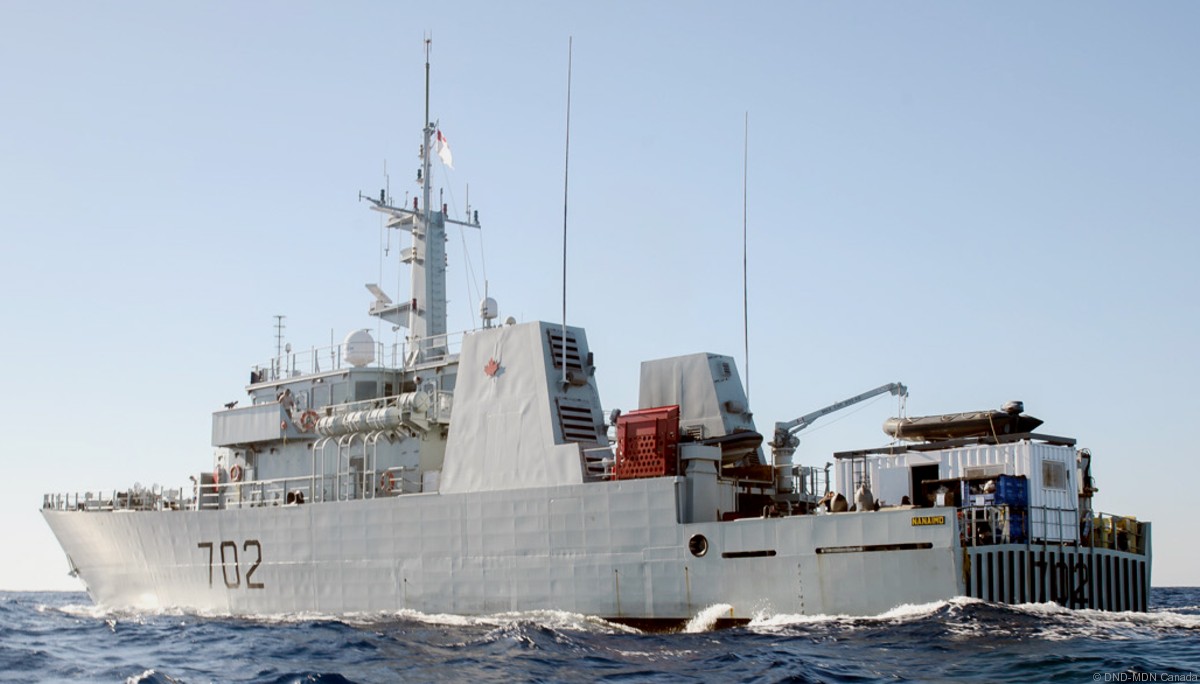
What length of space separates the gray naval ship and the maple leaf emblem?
3 cm

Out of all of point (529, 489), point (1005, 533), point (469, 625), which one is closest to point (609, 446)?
point (529, 489)

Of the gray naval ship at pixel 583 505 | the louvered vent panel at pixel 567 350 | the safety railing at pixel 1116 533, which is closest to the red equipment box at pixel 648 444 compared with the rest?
the gray naval ship at pixel 583 505

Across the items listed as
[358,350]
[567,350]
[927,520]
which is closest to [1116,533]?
[927,520]

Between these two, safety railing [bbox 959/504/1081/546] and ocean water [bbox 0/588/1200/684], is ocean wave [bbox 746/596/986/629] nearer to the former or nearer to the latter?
ocean water [bbox 0/588/1200/684]

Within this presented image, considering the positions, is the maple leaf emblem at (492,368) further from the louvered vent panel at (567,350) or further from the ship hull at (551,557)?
the ship hull at (551,557)

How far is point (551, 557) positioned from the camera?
21.5 metres

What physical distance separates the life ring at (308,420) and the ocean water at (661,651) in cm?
699

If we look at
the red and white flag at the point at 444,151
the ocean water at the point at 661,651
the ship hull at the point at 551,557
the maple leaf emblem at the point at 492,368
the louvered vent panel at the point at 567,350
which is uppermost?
the red and white flag at the point at 444,151

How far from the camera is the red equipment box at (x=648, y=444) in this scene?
819 inches

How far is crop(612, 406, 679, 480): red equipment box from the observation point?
819 inches

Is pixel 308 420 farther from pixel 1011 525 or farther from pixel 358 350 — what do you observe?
pixel 1011 525

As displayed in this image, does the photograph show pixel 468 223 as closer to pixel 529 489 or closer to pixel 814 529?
pixel 529 489

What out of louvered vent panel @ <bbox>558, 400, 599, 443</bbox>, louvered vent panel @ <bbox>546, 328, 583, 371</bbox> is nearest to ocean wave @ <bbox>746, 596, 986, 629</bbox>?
louvered vent panel @ <bbox>558, 400, 599, 443</bbox>

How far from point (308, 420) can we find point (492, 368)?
22.5ft
